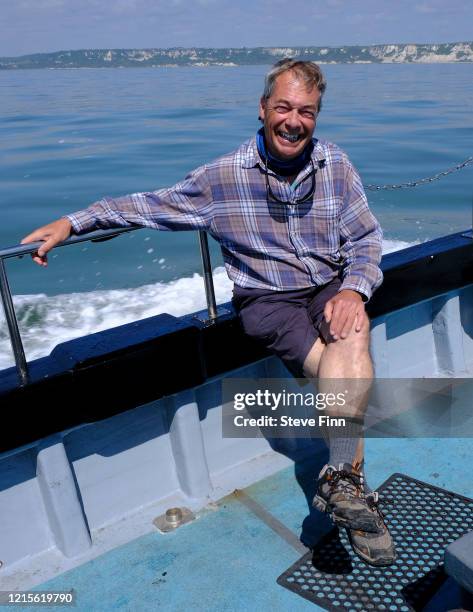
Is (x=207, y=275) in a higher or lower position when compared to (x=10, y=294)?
lower

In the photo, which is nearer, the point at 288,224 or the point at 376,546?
the point at 376,546

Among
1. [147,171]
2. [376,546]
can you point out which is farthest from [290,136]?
[147,171]

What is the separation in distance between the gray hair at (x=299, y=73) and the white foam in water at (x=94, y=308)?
387 cm

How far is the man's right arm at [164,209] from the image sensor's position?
93.0 inches

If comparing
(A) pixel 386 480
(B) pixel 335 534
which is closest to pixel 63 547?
(B) pixel 335 534

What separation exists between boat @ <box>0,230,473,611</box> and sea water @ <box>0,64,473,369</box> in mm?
3207

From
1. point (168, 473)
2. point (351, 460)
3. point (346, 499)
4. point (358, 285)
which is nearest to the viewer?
point (346, 499)

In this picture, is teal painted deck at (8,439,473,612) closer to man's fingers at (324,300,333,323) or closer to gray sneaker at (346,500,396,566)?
gray sneaker at (346,500,396,566)

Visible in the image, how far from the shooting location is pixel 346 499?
197 cm

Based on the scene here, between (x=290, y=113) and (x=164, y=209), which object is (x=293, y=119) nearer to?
(x=290, y=113)

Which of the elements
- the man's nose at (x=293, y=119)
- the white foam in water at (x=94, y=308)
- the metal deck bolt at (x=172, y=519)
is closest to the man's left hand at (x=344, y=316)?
the man's nose at (x=293, y=119)

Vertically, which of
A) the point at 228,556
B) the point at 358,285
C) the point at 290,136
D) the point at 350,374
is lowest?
the point at 228,556

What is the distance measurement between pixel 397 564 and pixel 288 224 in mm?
1248

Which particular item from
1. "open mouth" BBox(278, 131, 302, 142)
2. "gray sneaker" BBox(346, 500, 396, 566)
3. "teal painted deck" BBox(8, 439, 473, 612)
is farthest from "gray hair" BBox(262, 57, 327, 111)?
"teal painted deck" BBox(8, 439, 473, 612)
